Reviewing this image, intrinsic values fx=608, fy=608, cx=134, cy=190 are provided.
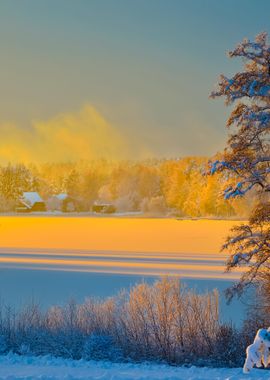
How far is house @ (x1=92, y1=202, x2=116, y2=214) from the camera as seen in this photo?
398 ft

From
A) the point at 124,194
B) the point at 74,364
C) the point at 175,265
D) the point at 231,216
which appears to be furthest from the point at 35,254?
the point at 124,194

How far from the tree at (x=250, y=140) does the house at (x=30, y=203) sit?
116 metres

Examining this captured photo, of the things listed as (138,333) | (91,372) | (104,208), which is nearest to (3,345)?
(138,333)

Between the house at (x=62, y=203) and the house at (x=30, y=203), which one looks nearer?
the house at (x=30, y=203)

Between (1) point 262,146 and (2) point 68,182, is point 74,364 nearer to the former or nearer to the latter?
(1) point 262,146

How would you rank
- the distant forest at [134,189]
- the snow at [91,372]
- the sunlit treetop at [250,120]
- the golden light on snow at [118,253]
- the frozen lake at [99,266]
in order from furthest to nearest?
the distant forest at [134,189] → the golden light on snow at [118,253] → the frozen lake at [99,266] → the sunlit treetop at [250,120] → the snow at [91,372]

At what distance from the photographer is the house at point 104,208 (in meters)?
121

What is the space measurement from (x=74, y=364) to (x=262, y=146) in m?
6.36

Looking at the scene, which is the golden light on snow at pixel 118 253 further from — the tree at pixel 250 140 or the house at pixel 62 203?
the house at pixel 62 203

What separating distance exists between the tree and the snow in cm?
290

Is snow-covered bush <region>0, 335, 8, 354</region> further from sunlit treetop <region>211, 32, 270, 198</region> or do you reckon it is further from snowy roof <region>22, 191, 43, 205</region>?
snowy roof <region>22, 191, 43, 205</region>

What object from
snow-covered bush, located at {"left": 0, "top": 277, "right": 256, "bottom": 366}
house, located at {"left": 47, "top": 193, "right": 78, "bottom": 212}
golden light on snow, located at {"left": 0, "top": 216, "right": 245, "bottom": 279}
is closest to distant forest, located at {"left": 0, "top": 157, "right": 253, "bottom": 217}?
house, located at {"left": 47, "top": 193, "right": 78, "bottom": 212}

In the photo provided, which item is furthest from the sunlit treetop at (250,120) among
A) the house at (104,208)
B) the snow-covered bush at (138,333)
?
the house at (104,208)

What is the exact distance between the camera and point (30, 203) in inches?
5069
